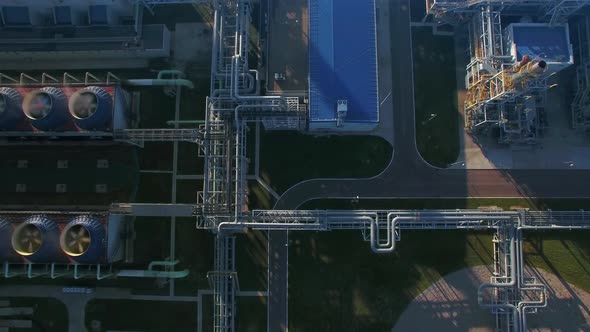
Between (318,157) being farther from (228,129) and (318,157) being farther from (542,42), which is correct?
(542,42)

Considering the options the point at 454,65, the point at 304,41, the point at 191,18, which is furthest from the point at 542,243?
the point at 191,18

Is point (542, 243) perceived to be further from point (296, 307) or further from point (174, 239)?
point (174, 239)

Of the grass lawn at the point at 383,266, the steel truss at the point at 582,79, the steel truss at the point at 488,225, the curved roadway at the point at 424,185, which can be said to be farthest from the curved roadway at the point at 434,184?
the steel truss at the point at 582,79

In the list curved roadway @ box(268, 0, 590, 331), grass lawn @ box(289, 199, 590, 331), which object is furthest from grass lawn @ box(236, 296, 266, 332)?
curved roadway @ box(268, 0, 590, 331)

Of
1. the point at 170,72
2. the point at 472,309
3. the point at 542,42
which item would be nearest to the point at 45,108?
the point at 170,72

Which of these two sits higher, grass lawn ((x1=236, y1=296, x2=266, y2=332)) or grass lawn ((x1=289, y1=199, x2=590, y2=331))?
grass lawn ((x1=289, y1=199, x2=590, y2=331))

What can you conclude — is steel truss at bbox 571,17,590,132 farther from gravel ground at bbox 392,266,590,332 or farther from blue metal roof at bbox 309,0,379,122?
blue metal roof at bbox 309,0,379,122

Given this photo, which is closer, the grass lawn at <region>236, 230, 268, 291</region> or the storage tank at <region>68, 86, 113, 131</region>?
the storage tank at <region>68, 86, 113, 131</region>
